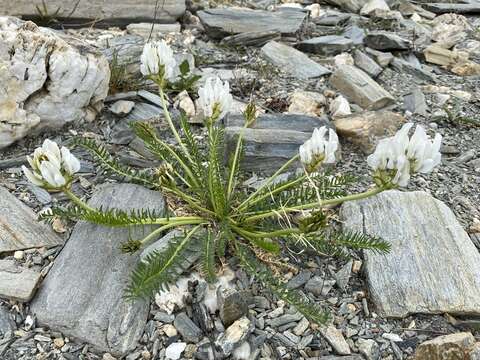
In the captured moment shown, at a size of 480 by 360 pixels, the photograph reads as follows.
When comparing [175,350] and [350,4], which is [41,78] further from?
[350,4]

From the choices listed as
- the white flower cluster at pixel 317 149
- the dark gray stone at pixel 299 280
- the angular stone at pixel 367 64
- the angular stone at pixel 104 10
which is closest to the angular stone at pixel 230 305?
the dark gray stone at pixel 299 280

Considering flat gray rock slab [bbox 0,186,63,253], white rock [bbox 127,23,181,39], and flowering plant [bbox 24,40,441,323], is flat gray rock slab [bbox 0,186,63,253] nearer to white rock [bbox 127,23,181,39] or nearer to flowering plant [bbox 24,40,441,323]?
flowering plant [bbox 24,40,441,323]

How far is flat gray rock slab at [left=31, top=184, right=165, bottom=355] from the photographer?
7.59 ft

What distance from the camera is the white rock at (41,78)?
3.18m

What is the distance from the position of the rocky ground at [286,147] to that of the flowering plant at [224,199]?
142mm

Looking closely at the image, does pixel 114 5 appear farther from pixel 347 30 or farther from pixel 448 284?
pixel 448 284

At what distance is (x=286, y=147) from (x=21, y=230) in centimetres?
150

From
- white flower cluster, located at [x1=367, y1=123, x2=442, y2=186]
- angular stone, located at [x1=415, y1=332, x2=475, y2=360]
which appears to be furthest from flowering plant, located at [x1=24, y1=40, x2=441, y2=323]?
angular stone, located at [x1=415, y1=332, x2=475, y2=360]

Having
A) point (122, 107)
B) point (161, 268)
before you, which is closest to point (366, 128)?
point (122, 107)

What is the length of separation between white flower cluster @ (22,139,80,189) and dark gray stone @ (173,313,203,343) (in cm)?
73

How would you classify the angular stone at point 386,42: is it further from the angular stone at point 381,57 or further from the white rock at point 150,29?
the white rock at point 150,29

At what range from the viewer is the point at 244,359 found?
7.39 feet

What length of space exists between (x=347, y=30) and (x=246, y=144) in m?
2.47

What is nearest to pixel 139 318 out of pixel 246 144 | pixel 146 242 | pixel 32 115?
pixel 146 242
